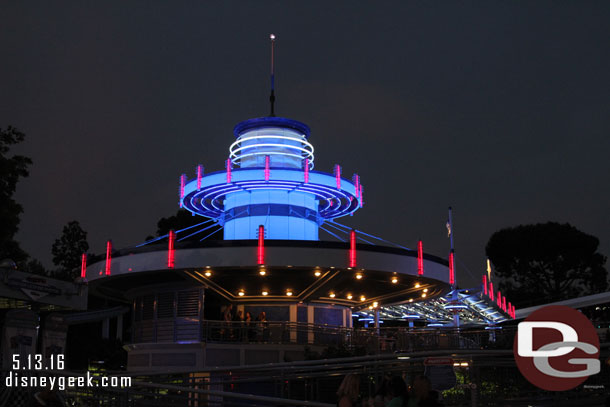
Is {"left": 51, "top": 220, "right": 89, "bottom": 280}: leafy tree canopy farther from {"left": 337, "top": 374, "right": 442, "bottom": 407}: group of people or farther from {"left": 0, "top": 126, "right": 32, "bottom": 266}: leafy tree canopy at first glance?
{"left": 337, "top": 374, "right": 442, "bottom": 407}: group of people

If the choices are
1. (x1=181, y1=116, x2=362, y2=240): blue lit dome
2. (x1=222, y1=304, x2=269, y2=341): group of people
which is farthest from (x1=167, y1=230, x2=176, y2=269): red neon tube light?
(x1=181, y1=116, x2=362, y2=240): blue lit dome

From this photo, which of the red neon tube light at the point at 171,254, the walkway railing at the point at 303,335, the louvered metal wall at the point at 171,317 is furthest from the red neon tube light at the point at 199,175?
the walkway railing at the point at 303,335

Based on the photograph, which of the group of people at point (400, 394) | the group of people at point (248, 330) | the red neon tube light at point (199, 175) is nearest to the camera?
the group of people at point (400, 394)

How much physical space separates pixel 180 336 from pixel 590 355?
23.3 m

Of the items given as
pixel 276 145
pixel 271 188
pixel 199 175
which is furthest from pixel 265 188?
pixel 199 175

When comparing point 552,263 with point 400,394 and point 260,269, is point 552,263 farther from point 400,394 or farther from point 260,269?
point 400,394

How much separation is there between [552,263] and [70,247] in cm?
5970

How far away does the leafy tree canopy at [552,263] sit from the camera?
86.2 m

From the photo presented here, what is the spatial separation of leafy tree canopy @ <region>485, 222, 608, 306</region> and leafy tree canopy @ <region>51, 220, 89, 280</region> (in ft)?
173

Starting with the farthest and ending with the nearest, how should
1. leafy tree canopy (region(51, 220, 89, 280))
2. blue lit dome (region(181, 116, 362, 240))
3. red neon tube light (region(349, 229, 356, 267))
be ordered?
leafy tree canopy (region(51, 220, 89, 280)) < blue lit dome (region(181, 116, 362, 240)) < red neon tube light (region(349, 229, 356, 267))

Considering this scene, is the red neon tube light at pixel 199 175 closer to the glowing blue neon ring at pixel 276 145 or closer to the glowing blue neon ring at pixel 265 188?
the glowing blue neon ring at pixel 265 188

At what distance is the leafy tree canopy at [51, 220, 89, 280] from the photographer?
79750 mm

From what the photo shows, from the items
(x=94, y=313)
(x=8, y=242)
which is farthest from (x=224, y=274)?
(x=94, y=313)

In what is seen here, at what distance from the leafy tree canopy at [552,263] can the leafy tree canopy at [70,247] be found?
5284 centimetres
